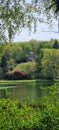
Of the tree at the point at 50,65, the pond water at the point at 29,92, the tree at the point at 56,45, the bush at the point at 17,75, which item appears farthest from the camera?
the tree at the point at 56,45

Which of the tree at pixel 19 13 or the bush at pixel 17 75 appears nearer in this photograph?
the tree at pixel 19 13

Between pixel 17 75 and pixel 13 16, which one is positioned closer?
pixel 13 16

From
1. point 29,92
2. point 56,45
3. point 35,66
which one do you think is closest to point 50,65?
point 35,66

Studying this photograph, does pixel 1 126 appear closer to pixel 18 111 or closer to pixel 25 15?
pixel 18 111

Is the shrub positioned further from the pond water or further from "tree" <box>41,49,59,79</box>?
the pond water

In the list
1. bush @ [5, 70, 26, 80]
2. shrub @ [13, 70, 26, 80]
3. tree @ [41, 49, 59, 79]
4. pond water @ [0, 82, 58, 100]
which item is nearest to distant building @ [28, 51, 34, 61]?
bush @ [5, 70, 26, 80]

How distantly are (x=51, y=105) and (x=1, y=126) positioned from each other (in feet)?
3.54

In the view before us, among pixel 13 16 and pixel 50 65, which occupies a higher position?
pixel 13 16

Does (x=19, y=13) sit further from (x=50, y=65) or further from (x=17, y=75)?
(x=17, y=75)

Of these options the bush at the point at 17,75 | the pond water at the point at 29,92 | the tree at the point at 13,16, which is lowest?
the bush at the point at 17,75

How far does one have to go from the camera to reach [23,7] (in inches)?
368

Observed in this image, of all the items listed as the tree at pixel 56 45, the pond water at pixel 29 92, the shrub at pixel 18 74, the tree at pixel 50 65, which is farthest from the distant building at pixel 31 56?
the pond water at pixel 29 92

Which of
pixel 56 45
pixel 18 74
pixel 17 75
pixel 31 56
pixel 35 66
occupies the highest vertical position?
pixel 56 45

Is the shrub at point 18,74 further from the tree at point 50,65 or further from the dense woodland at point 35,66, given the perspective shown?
the tree at point 50,65
